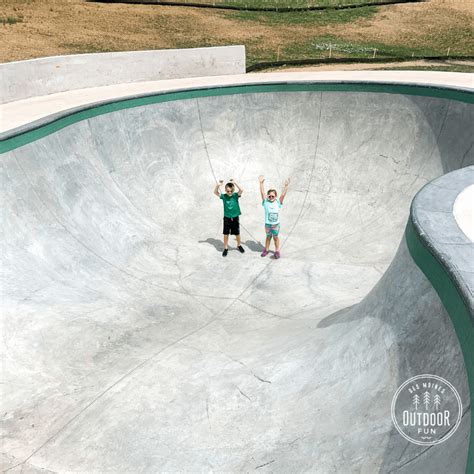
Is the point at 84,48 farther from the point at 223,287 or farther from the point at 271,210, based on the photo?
the point at 223,287

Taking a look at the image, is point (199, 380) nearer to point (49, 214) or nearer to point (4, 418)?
point (4, 418)

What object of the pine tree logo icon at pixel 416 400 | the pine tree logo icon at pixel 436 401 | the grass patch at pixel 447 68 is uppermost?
the pine tree logo icon at pixel 436 401

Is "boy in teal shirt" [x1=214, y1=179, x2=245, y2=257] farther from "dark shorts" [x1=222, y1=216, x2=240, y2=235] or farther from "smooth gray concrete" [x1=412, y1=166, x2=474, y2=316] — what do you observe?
"smooth gray concrete" [x1=412, y1=166, x2=474, y2=316]

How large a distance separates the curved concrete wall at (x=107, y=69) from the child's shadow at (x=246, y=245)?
348 inches

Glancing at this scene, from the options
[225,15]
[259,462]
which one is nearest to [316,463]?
[259,462]

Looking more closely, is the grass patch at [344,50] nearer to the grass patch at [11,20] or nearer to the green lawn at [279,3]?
the green lawn at [279,3]

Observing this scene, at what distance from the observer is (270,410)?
17.5ft

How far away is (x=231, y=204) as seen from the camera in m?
9.71

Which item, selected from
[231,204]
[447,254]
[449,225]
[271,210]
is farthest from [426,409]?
[231,204]

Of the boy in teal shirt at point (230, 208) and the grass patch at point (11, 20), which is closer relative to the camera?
the boy in teal shirt at point (230, 208)

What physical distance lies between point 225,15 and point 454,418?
37.5 m

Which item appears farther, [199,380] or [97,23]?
[97,23]

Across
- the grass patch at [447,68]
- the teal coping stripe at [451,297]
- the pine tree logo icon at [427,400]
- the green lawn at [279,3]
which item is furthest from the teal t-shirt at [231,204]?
the green lawn at [279,3]

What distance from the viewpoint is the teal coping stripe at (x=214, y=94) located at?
10141 mm
